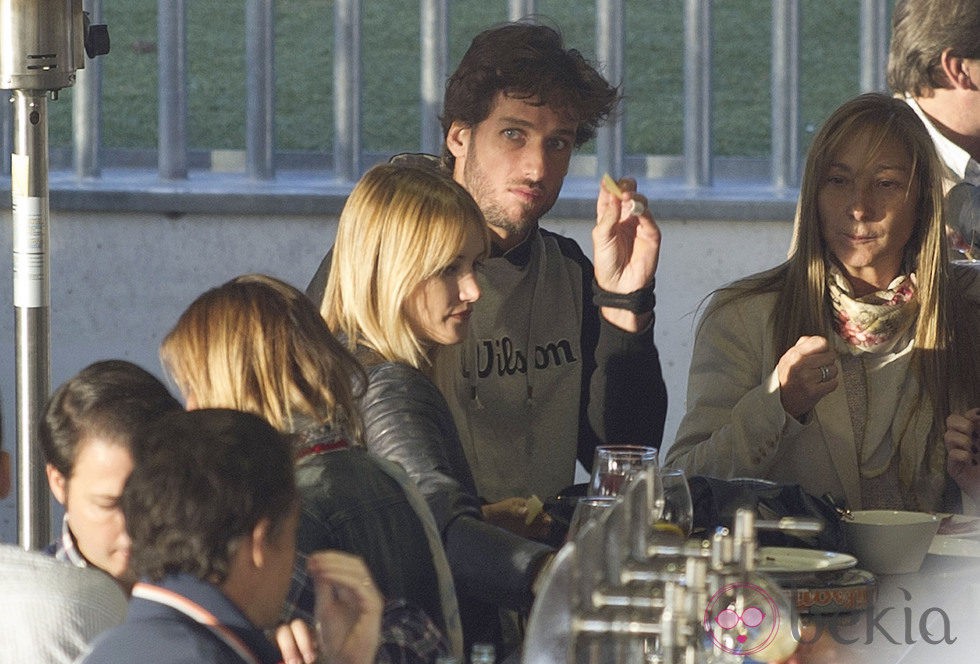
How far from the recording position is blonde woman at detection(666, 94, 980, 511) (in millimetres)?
2615

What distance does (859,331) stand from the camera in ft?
8.72

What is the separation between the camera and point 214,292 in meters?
1.87

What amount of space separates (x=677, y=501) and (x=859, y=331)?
2.98ft

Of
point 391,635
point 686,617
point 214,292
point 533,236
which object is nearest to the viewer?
point 686,617

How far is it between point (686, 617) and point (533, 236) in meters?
1.72

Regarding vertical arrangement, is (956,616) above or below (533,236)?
below

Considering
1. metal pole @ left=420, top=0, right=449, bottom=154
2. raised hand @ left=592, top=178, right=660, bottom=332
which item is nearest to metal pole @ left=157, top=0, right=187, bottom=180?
metal pole @ left=420, top=0, right=449, bottom=154

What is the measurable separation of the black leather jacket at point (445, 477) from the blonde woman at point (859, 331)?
0.64 metres

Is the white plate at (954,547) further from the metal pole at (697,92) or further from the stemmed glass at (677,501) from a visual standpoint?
the metal pole at (697,92)

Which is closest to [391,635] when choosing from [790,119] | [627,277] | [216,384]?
[216,384]

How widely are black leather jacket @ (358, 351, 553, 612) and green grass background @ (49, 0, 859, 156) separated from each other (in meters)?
4.76

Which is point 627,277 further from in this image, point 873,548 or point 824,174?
point 873,548

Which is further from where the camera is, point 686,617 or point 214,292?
point 214,292

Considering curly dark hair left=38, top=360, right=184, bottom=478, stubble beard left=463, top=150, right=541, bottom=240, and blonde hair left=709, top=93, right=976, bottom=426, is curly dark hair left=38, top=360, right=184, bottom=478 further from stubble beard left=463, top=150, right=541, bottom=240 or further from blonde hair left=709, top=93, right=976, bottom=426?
blonde hair left=709, top=93, right=976, bottom=426
